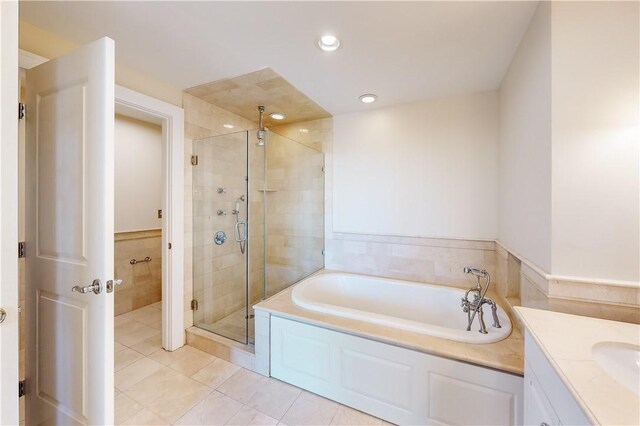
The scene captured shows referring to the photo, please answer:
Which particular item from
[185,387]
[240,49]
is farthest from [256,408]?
[240,49]

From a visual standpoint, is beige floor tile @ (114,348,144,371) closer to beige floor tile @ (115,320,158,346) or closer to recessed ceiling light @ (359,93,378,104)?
beige floor tile @ (115,320,158,346)

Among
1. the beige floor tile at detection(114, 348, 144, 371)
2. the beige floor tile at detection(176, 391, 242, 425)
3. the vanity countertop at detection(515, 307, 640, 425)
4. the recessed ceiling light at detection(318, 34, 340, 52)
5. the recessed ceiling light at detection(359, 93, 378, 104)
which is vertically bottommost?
the beige floor tile at detection(176, 391, 242, 425)

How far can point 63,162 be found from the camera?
4.06 feet

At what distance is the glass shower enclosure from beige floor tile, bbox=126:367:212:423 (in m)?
0.49

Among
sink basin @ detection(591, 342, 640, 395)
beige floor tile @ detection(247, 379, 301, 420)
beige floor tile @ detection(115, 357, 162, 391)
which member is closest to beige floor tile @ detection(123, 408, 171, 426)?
beige floor tile @ detection(115, 357, 162, 391)

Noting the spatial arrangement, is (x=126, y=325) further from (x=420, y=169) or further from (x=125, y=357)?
(x=420, y=169)

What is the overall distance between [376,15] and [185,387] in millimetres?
2678

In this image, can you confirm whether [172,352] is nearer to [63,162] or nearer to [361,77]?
[63,162]

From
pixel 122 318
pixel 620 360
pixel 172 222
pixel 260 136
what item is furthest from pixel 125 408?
pixel 620 360

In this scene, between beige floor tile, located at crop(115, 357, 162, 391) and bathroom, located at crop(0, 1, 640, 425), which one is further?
beige floor tile, located at crop(115, 357, 162, 391)

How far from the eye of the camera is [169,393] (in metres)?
1.73

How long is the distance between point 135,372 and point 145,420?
1.89 feet

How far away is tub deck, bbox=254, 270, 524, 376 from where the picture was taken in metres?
1.32

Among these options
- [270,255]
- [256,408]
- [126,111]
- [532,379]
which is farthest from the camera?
[270,255]
